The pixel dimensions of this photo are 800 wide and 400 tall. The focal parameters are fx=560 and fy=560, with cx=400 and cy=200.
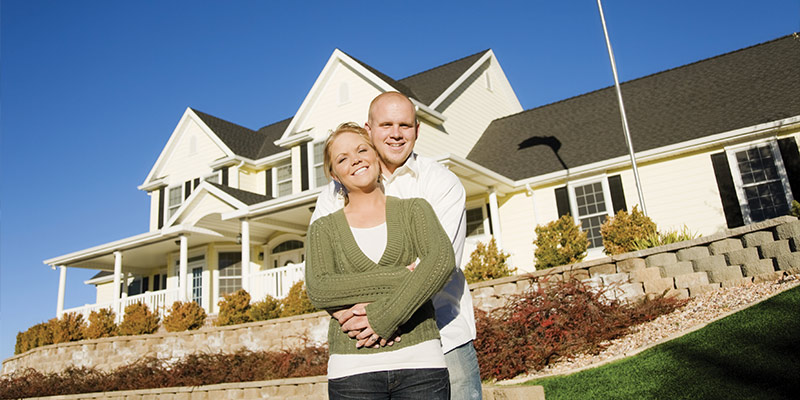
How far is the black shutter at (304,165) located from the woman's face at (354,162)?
14362mm

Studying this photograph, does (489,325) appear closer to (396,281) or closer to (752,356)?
(752,356)

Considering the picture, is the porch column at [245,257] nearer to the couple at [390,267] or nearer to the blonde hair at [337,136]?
the couple at [390,267]

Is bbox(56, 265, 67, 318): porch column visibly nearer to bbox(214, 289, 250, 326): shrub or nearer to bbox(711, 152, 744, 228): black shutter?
bbox(214, 289, 250, 326): shrub

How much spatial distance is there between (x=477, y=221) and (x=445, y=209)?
12.8 meters

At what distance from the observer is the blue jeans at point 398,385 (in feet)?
6.22

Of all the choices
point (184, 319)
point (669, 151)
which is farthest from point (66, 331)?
point (669, 151)

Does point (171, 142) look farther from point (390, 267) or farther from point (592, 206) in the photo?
point (390, 267)

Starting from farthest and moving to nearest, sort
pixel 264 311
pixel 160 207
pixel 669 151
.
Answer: pixel 160 207
pixel 669 151
pixel 264 311

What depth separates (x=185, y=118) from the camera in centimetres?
2055

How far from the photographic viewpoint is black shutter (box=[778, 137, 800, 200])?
11391mm

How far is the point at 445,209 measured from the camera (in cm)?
220

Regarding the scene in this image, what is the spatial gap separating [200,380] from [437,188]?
8100mm

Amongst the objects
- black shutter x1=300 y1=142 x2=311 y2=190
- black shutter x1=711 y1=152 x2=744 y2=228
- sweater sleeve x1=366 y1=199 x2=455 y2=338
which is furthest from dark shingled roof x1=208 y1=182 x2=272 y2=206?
sweater sleeve x1=366 y1=199 x2=455 y2=338

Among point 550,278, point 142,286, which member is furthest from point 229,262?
point 550,278
